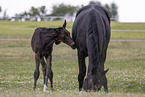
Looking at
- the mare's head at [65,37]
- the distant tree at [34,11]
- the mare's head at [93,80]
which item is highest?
the mare's head at [65,37]

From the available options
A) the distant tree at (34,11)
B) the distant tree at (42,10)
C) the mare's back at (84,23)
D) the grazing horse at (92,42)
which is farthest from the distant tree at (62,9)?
the grazing horse at (92,42)

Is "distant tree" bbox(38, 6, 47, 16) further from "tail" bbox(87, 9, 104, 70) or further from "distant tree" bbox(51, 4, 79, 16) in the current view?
"tail" bbox(87, 9, 104, 70)

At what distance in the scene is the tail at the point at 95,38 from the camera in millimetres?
6452

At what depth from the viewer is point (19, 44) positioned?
27.8 m

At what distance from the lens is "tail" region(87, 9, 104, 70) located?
6.45 meters

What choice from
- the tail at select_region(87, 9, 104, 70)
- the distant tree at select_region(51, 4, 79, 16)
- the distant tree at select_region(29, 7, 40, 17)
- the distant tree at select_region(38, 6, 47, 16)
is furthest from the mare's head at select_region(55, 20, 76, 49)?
the distant tree at select_region(51, 4, 79, 16)

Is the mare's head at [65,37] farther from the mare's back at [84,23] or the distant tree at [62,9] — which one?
the distant tree at [62,9]

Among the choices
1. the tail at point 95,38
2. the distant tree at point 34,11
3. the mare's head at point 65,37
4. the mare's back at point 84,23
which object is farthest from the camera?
the distant tree at point 34,11

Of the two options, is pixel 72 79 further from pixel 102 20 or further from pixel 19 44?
pixel 19 44

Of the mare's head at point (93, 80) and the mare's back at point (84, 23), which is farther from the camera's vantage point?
the mare's back at point (84, 23)

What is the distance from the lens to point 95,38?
6766mm

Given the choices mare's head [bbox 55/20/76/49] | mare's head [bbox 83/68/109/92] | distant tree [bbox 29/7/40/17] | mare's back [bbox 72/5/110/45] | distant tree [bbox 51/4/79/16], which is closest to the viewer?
mare's head [bbox 83/68/109/92]

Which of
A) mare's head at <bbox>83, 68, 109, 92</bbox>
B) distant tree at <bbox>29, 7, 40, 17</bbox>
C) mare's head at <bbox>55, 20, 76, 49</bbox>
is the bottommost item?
distant tree at <bbox>29, 7, 40, 17</bbox>

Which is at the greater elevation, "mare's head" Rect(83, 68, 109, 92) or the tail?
the tail
